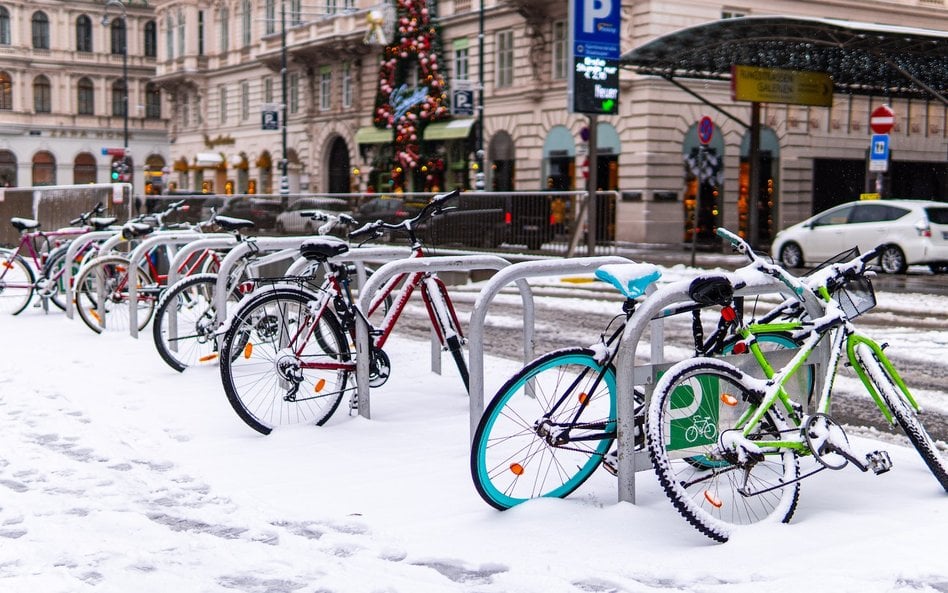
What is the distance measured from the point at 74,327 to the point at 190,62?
51.3 metres

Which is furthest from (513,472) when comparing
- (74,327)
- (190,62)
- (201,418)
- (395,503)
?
(190,62)

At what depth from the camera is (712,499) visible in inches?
179

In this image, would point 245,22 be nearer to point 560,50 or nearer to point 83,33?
point 83,33

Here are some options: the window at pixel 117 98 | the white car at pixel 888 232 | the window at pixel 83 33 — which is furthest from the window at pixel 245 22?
the white car at pixel 888 232

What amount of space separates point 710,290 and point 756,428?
0.59 metres

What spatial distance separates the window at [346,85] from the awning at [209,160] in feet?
40.6

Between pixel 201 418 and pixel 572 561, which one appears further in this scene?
pixel 201 418

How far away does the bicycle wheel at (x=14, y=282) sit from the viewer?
12766 mm

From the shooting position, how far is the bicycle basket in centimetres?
518

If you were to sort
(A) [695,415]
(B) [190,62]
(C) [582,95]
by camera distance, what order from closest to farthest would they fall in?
(A) [695,415] → (C) [582,95] → (B) [190,62]

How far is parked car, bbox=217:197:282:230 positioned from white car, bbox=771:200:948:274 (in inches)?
449

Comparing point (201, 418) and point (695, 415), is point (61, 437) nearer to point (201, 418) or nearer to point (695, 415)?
point (201, 418)

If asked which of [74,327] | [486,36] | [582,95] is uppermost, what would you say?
[486,36]

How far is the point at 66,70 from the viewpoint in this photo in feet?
240
